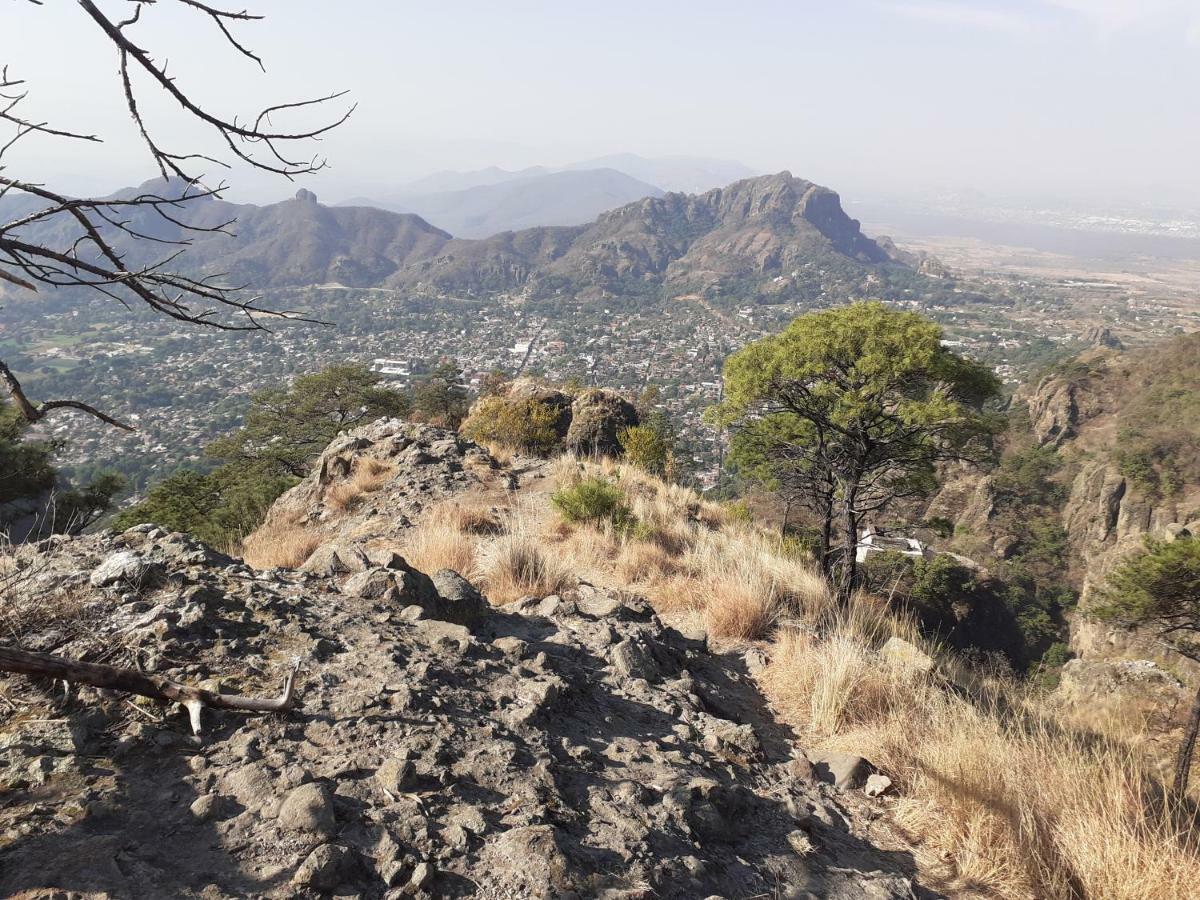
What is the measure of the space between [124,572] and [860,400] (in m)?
7.64

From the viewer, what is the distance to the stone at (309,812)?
1.78m

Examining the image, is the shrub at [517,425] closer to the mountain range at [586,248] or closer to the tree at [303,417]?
the tree at [303,417]

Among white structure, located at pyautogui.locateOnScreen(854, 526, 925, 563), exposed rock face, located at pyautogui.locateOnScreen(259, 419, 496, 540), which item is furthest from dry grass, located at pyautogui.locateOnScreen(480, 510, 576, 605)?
white structure, located at pyautogui.locateOnScreen(854, 526, 925, 563)

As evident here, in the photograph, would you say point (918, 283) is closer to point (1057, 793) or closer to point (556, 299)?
point (556, 299)

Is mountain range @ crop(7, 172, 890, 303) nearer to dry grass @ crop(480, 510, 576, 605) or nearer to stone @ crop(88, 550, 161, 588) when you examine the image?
dry grass @ crop(480, 510, 576, 605)

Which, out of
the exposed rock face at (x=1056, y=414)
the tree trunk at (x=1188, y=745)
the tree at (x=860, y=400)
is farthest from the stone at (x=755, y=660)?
the exposed rock face at (x=1056, y=414)

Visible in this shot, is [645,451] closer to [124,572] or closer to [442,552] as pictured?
[442,552]

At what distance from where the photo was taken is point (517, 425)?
51.4 feet

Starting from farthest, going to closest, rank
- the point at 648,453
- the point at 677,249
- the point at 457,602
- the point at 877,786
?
1. the point at 677,249
2. the point at 648,453
3. the point at 457,602
4. the point at 877,786

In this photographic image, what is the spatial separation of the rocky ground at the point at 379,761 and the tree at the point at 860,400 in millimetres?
5027

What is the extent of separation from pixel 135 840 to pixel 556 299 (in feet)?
475

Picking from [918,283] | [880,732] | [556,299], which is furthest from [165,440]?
[918,283]

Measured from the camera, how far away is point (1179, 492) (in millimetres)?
32188

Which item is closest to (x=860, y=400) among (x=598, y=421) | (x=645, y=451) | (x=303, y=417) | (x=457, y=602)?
(x=457, y=602)
